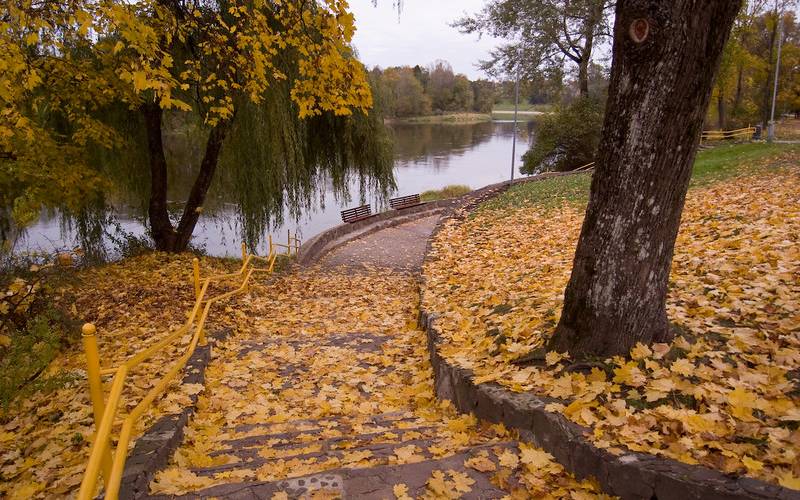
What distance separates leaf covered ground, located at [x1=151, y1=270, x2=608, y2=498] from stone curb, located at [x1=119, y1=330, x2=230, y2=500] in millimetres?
77

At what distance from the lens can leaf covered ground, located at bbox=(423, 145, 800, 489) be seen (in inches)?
109

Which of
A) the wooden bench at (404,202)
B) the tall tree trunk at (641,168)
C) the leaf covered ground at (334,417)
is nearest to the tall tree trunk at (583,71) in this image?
the wooden bench at (404,202)

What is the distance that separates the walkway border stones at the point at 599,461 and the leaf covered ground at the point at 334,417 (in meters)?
0.11

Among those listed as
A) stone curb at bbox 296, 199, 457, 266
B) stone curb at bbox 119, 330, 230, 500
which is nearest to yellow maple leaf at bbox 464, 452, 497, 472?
stone curb at bbox 119, 330, 230, 500

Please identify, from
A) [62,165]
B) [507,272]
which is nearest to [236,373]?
[507,272]

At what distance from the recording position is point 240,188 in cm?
1201

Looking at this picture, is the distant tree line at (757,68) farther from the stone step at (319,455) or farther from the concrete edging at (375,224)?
the stone step at (319,455)

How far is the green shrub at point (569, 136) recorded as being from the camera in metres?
31.1

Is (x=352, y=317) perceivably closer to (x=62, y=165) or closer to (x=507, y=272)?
(x=507, y=272)

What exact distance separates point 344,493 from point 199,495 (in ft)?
2.59

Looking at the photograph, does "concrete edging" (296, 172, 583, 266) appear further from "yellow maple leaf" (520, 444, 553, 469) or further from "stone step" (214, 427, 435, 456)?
"yellow maple leaf" (520, 444, 553, 469)

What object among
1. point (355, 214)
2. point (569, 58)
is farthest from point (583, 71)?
point (355, 214)

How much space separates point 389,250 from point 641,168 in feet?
48.7

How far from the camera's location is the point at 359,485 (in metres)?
2.81
